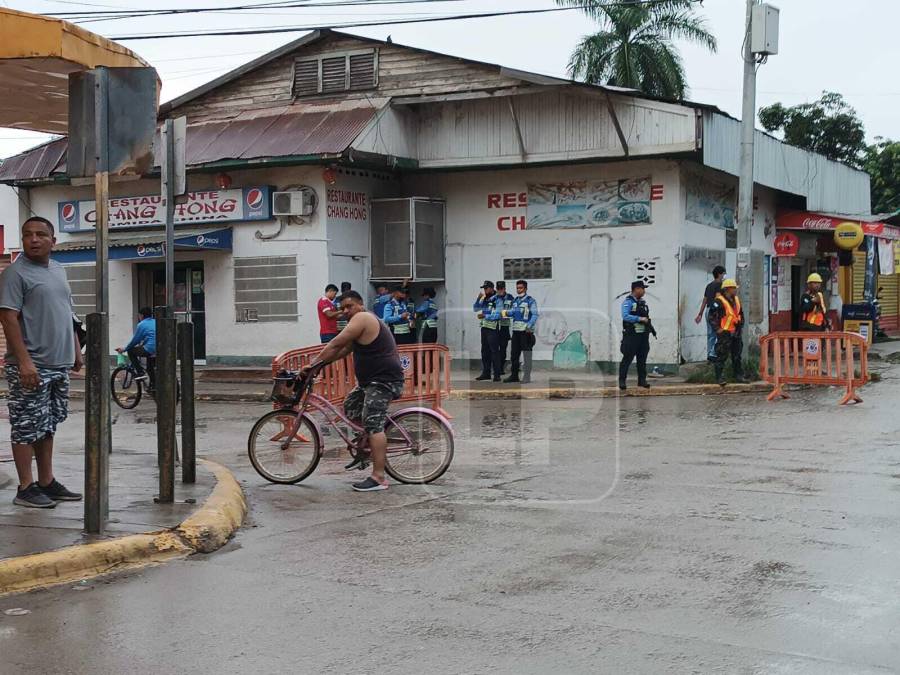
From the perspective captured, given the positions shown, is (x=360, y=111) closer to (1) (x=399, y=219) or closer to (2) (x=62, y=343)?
(1) (x=399, y=219)

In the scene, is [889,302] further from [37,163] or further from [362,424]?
[362,424]

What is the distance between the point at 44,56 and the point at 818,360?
12433mm

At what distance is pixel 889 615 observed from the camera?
5.50m

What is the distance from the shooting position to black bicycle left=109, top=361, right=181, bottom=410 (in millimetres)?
17578

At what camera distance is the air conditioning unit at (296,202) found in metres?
21.1

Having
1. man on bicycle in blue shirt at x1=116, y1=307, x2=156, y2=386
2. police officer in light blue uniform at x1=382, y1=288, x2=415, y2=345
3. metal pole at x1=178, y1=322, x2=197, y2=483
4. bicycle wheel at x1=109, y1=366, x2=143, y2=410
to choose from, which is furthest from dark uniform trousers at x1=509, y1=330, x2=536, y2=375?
metal pole at x1=178, y1=322, x2=197, y2=483

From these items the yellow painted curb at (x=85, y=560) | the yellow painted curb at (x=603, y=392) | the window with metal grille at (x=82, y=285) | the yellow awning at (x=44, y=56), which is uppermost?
the yellow awning at (x=44, y=56)

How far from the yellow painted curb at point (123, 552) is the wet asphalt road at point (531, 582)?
168 mm

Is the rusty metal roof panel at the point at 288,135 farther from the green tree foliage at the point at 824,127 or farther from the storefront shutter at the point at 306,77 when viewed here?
the green tree foliage at the point at 824,127

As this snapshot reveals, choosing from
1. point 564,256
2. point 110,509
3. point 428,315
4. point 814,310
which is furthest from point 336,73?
point 110,509

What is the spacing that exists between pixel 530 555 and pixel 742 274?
13.5 meters

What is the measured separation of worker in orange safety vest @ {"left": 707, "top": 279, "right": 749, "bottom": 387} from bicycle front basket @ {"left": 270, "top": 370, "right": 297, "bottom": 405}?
32.2 ft

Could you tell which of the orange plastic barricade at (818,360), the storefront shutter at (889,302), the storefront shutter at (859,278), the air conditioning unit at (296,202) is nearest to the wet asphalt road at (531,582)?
the orange plastic barricade at (818,360)

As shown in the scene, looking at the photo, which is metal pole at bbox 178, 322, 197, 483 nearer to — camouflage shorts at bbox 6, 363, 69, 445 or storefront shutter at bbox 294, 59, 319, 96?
camouflage shorts at bbox 6, 363, 69, 445
